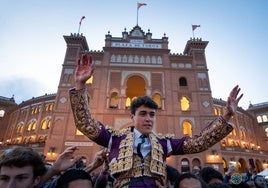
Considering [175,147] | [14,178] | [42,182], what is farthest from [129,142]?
[14,178]

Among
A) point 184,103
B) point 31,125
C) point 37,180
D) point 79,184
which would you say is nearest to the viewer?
point 79,184

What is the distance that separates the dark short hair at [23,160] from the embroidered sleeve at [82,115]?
0.54 metres

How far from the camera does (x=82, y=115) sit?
1960 mm

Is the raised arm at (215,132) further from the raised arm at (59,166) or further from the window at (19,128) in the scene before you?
the window at (19,128)

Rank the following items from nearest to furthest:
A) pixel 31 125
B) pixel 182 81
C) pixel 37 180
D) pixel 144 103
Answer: pixel 37 180 → pixel 144 103 → pixel 182 81 → pixel 31 125

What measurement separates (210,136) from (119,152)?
0.97 metres

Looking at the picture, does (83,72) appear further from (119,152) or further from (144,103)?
(119,152)

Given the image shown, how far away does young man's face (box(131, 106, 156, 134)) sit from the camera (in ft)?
6.94

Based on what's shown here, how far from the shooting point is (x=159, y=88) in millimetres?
22484

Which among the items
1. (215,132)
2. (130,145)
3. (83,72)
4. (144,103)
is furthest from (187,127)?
(83,72)

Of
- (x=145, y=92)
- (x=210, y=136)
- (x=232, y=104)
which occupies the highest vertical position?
(x=145, y=92)

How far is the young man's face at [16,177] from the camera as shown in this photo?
175 centimetres

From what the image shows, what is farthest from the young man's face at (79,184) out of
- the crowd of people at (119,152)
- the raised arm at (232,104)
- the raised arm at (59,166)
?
the raised arm at (232,104)

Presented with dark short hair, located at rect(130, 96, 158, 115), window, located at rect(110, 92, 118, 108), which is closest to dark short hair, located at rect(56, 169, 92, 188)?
dark short hair, located at rect(130, 96, 158, 115)
